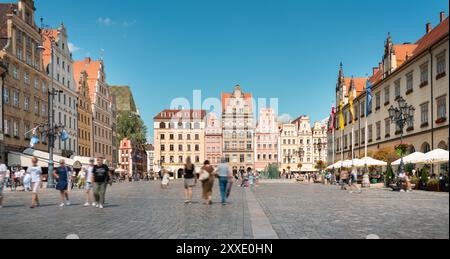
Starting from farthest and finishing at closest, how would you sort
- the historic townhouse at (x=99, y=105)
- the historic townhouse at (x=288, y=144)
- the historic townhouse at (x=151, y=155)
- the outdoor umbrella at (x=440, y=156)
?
the historic townhouse at (x=288, y=144), the historic townhouse at (x=99, y=105), the historic townhouse at (x=151, y=155), the outdoor umbrella at (x=440, y=156)

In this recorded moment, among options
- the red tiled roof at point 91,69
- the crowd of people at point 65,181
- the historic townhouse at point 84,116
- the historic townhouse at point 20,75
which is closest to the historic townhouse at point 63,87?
the historic townhouse at point 84,116

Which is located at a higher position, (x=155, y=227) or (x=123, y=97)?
(x=123, y=97)

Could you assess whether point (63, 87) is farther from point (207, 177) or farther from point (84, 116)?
point (207, 177)

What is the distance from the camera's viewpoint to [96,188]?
1705 centimetres

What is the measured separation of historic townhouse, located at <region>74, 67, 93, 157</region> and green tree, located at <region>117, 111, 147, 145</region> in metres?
26.7

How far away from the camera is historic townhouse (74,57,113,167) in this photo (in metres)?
83.1

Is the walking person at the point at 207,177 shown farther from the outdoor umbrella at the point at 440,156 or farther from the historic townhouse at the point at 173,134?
the outdoor umbrella at the point at 440,156

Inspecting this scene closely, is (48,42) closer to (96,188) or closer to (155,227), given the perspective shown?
(96,188)

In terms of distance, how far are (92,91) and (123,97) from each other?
40656 millimetres

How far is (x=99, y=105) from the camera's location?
87062 mm

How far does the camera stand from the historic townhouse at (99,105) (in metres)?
83.1

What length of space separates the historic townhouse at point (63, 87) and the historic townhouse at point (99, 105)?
9.06 m

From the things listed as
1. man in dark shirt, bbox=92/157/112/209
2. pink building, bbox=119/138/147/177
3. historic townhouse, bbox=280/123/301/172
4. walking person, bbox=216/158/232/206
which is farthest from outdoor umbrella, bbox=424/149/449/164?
historic townhouse, bbox=280/123/301/172
